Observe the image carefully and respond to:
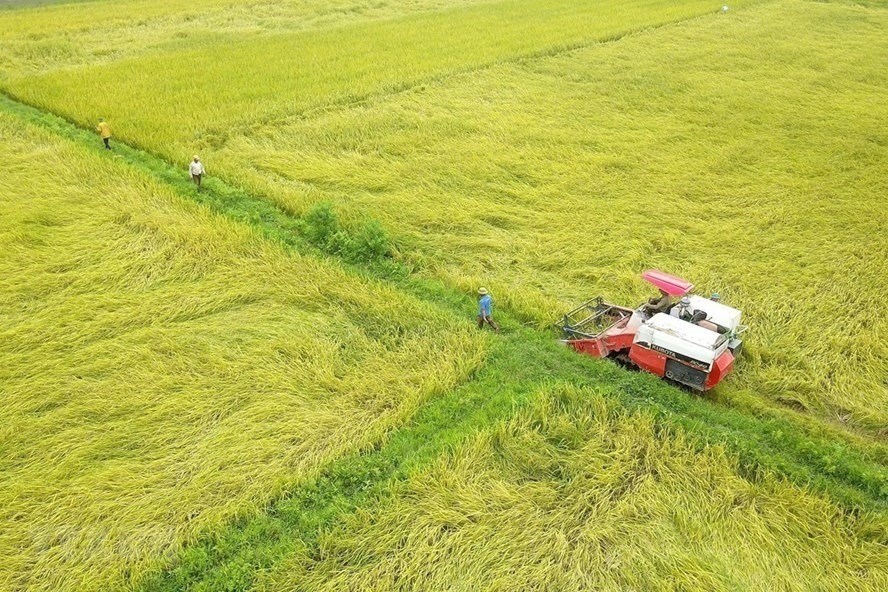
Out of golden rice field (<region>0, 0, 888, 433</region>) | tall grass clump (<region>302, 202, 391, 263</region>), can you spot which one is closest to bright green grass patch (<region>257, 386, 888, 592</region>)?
golden rice field (<region>0, 0, 888, 433</region>)

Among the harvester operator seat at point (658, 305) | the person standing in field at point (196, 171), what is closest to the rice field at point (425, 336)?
the person standing in field at point (196, 171)

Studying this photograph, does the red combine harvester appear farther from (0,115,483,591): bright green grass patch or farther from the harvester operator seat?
(0,115,483,591): bright green grass patch

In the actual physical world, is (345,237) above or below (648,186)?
above

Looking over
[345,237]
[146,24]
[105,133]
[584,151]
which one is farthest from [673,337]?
[146,24]

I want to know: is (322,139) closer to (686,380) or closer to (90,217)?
(90,217)

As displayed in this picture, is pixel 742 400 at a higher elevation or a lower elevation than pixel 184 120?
lower

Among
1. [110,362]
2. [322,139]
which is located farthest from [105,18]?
[110,362]

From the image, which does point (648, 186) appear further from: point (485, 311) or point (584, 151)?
point (485, 311)
